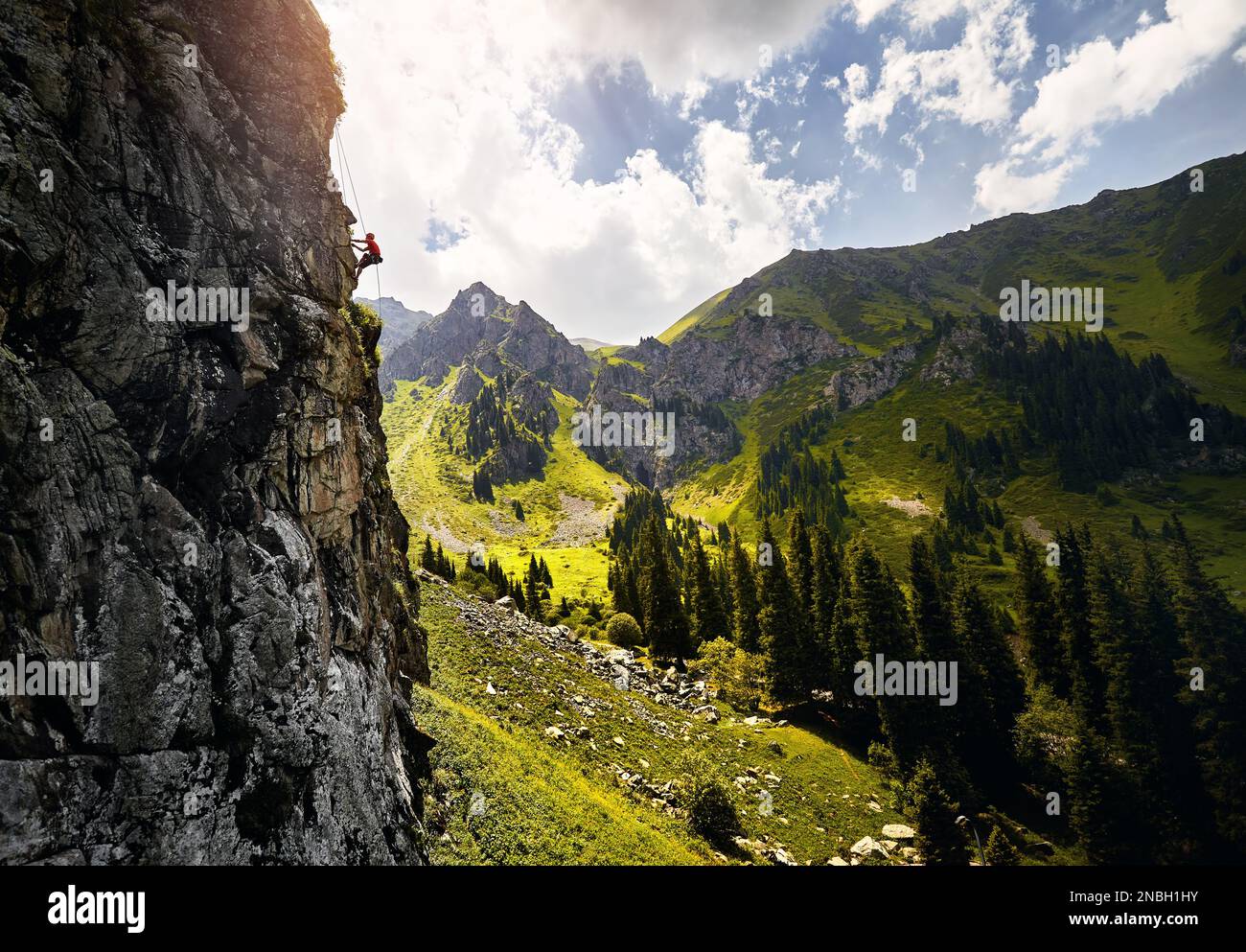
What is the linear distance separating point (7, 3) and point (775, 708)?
66.6 m

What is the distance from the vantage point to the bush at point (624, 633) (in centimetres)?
7444

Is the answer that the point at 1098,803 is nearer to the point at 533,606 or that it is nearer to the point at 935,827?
the point at 935,827

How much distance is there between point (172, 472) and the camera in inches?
542

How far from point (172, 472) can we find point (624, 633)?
66.9m

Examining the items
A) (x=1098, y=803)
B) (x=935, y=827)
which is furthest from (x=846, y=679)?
(x=1098, y=803)

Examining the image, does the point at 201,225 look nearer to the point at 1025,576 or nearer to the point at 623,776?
the point at 623,776

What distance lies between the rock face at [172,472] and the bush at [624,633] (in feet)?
187

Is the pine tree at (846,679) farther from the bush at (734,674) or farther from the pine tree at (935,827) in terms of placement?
the pine tree at (935,827)

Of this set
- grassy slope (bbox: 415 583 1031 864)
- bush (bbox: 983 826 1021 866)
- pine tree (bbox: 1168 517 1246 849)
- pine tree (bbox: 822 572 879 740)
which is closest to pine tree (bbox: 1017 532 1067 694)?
pine tree (bbox: 1168 517 1246 849)

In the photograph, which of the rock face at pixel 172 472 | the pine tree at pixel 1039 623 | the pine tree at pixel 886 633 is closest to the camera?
the rock face at pixel 172 472

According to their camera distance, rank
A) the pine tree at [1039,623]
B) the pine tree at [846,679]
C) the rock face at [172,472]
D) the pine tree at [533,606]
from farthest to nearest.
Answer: the pine tree at [533,606], the pine tree at [1039,623], the pine tree at [846,679], the rock face at [172,472]

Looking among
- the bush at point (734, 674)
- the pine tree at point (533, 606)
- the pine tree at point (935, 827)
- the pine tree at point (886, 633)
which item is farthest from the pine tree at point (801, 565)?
the pine tree at point (533, 606)
